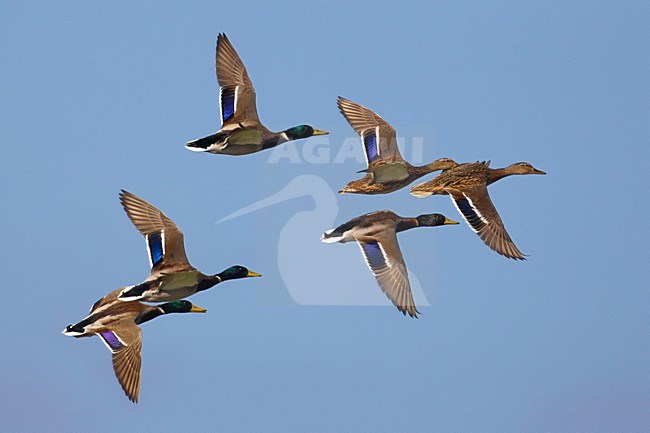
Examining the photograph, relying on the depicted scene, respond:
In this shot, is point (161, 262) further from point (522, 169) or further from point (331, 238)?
point (522, 169)

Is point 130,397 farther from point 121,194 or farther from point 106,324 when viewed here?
point 121,194

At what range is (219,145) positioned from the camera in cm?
3578

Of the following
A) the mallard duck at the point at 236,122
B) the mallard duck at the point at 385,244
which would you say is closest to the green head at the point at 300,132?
the mallard duck at the point at 236,122

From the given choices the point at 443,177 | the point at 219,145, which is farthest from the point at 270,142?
the point at 443,177

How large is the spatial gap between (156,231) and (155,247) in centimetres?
36

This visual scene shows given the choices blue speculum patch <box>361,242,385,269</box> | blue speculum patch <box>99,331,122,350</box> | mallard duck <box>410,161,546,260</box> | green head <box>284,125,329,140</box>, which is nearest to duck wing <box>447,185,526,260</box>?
mallard duck <box>410,161,546,260</box>

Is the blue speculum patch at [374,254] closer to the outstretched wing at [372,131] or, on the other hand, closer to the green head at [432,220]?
the outstretched wing at [372,131]

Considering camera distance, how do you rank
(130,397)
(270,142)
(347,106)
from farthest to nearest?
(347,106)
(270,142)
(130,397)

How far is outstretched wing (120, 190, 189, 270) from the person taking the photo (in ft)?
118

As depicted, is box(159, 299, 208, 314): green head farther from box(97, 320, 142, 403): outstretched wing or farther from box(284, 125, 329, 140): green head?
box(284, 125, 329, 140): green head

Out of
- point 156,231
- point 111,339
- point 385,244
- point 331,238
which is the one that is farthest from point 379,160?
point 111,339

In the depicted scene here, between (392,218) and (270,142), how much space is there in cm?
305

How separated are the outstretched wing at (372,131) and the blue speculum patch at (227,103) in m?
2.86

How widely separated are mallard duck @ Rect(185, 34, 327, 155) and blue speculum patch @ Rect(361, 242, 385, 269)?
9.03 feet
